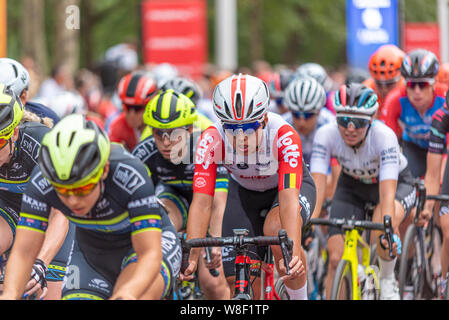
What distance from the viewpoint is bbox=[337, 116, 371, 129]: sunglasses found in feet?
25.8

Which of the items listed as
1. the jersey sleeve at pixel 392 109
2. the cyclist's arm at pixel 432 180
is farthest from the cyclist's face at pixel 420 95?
the cyclist's arm at pixel 432 180

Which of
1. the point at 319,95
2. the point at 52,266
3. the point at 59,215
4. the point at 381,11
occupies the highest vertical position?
the point at 381,11

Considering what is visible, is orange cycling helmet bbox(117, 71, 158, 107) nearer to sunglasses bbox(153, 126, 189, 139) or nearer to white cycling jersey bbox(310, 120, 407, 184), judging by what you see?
sunglasses bbox(153, 126, 189, 139)

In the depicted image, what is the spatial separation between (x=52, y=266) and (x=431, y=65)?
4.72 m

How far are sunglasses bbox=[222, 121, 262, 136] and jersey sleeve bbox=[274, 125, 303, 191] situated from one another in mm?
252

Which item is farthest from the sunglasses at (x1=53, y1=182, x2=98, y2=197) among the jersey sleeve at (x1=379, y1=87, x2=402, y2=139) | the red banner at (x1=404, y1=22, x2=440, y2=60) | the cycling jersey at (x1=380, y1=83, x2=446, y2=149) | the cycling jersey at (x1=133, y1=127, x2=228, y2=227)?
the red banner at (x1=404, y1=22, x2=440, y2=60)

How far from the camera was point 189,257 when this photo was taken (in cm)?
634

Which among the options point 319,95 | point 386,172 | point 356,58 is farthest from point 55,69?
point 386,172

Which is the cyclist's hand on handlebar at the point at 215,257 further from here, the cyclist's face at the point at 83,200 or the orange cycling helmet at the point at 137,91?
the orange cycling helmet at the point at 137,91

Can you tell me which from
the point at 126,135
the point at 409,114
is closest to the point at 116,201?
the point at 126,135

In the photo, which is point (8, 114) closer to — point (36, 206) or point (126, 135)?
point (36, 206)

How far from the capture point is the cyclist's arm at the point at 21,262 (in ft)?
16.3
